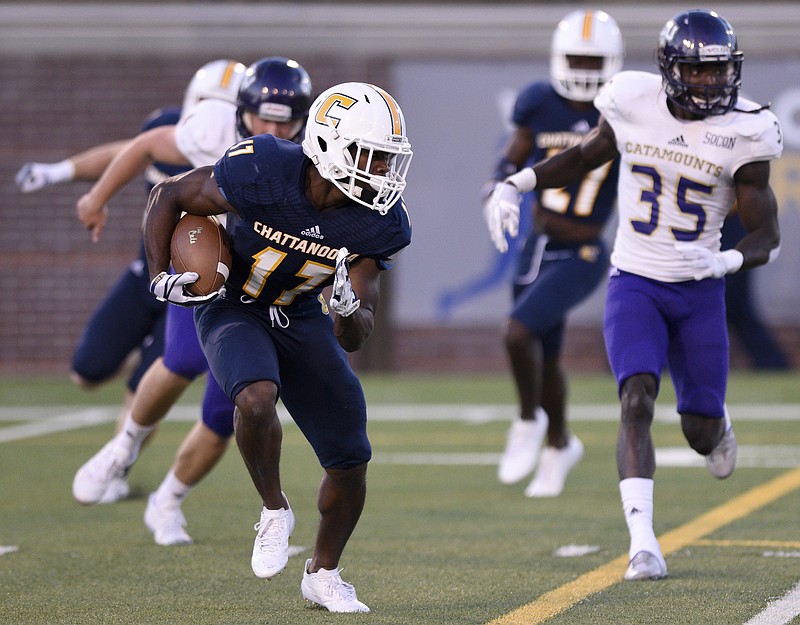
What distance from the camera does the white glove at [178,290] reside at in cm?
381

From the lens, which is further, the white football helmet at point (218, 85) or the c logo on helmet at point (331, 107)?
the white football helmet at point (218, 85)

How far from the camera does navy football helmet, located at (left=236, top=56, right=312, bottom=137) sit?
5117mm

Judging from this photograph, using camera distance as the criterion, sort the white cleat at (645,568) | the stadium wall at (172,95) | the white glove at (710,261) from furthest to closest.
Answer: the stadium wall at (172,95) < the white glove at (710,261) < the white cleat at (645,568)

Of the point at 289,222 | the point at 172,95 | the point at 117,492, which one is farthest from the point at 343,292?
the point at 172,95

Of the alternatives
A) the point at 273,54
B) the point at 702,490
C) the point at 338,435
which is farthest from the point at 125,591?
the point at 273,54

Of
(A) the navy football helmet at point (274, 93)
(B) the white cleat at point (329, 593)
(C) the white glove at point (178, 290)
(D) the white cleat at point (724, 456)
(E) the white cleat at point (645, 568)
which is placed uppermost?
(A) the navy football helmet at point (274, 93)

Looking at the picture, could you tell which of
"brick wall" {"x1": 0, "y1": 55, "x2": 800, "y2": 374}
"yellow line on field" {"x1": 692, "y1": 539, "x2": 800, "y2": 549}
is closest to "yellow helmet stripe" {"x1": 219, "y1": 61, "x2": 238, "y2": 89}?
"yellow line on field" {"x1": 692, "y1": 539, "x2": 800, "y2": 549}

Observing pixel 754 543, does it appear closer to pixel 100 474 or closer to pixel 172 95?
pixel 100 474

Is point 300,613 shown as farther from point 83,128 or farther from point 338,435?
point 83,128

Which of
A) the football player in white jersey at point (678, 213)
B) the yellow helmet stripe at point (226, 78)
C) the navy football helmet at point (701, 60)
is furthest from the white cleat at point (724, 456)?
the yellow helmet stripe at point (226, 78)

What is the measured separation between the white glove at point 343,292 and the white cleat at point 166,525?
69.3 inches

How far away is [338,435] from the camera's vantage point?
3877 mm

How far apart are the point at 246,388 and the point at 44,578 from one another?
1.19m

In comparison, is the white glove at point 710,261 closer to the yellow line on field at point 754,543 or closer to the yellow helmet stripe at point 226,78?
the yellow line on field at point 754,543
